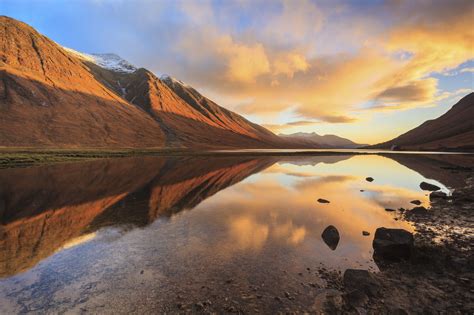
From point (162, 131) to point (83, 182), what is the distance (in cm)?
14984

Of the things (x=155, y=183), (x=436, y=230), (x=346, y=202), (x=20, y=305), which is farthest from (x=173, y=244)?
(x=155, y=183)

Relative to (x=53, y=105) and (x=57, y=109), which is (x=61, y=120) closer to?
(x=57, y=109)

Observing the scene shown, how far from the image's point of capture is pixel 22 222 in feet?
64.6

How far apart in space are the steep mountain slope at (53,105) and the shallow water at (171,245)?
100 m

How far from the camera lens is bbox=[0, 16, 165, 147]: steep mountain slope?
110 metres

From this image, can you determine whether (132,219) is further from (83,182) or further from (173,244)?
(83,182)

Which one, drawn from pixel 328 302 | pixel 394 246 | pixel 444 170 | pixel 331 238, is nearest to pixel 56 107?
pixel 331 238

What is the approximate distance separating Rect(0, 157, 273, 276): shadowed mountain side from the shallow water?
0.11 metres

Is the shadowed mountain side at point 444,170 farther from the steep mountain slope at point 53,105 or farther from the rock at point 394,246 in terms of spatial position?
the steep mountain slope at point 53,105

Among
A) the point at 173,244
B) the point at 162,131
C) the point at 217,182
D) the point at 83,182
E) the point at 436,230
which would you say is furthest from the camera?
the point at 162,131

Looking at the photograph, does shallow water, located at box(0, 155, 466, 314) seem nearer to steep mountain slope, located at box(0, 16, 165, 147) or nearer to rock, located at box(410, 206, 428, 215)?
rock, located at box(410, 206, 428, 215)

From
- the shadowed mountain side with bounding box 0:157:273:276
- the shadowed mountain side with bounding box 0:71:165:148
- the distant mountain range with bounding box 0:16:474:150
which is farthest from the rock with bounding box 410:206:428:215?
the shadowed mountain side with bounding box 0:71:165:148

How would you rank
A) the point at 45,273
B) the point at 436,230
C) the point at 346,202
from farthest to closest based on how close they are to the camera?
the point at 346,202 < the point at 436,230 < the point at 45,273

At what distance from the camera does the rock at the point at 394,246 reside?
13.5 metres
